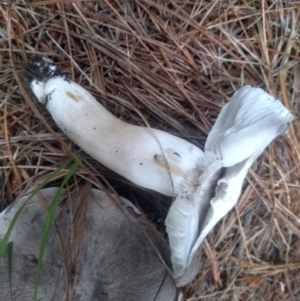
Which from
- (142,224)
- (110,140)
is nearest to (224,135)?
(110,140)

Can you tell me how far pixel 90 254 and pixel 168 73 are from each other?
738 millimetres

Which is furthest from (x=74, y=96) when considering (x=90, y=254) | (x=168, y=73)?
(x=90, y=254)

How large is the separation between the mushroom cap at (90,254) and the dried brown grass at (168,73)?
0.13 meters

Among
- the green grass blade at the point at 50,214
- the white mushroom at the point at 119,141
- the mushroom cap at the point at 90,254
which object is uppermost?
the white mushroom at the point at 119,141

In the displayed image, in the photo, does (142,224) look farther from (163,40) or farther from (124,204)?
(163,40)

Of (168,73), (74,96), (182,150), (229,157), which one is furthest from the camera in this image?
(168,73)

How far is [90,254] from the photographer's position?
1.40m

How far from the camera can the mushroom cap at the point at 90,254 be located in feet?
4.49

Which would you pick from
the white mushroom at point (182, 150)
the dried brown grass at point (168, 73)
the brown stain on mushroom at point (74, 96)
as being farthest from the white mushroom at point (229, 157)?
the brown stain on mushroom at point (74, 96)

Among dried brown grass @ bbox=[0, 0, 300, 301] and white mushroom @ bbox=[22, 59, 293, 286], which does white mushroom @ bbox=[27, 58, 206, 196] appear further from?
dried brown grass @ bbox=[0, 0, 300, 301]

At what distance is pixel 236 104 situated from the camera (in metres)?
1.17

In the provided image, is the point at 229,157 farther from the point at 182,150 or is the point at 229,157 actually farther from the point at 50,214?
the point at 50,214

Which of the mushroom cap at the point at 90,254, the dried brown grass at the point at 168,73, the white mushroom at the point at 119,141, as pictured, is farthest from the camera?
the dried brown grass at the point at 168,73

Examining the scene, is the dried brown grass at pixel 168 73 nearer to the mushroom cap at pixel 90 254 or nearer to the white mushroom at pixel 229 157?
the mushroom cap at pixel 90 254
